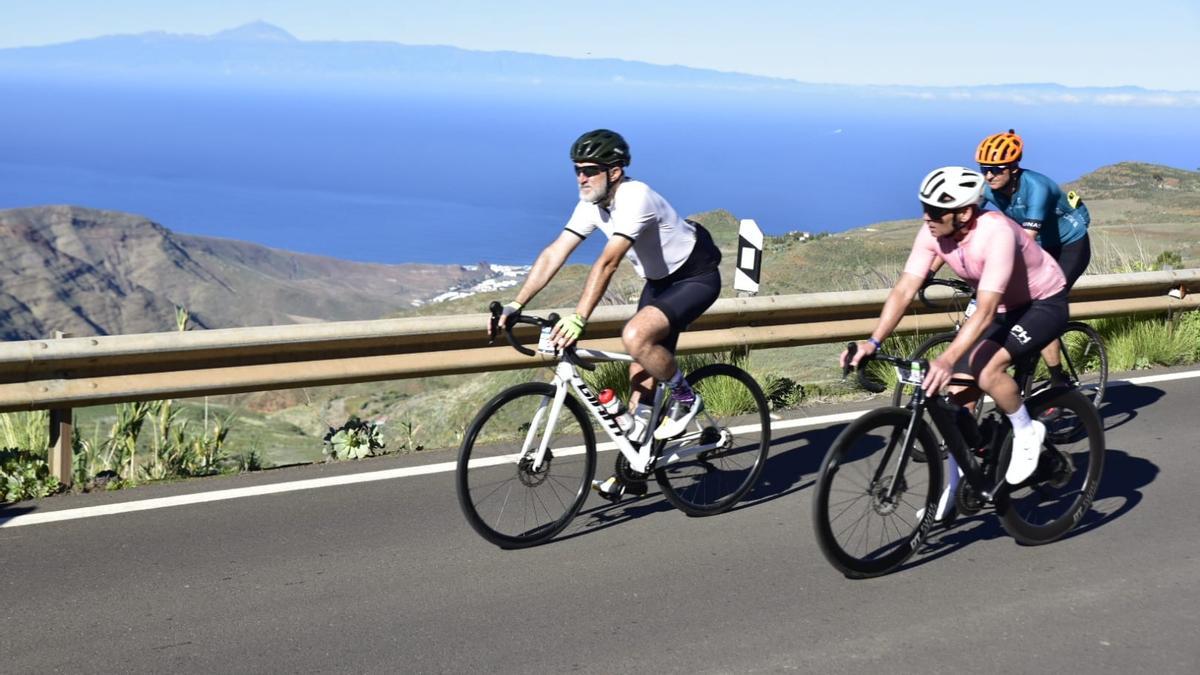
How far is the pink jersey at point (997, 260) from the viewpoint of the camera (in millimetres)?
5121

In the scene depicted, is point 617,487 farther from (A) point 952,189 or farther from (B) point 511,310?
(A) point 952,189

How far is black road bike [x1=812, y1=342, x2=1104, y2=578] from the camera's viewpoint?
5.06 meters

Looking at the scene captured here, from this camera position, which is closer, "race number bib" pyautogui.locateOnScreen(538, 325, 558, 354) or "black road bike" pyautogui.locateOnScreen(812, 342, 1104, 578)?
"black road bike" pyautogui.locateOnScreen(812, 342, 1104, 578)

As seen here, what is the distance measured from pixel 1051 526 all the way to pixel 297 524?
3.80 metres

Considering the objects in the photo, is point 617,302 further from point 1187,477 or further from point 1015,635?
point 1015,635

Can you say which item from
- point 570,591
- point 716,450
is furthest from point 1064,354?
point 570,591

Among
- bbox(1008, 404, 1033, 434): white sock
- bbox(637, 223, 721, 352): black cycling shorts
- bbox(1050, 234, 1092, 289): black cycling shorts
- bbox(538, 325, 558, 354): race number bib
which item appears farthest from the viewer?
bbox(1050, 234, 1092, 289): black cycling shorts

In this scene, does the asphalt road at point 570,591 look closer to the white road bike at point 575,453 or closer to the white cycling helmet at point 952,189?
the white road bike at point 575,453

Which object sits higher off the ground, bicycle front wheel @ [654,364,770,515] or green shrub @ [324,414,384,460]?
bicycle front wheel @ [654,364,770,515]

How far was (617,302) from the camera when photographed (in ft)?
34.4

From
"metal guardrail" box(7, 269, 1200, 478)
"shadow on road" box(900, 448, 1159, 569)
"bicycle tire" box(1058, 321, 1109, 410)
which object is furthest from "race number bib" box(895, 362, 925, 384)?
"bicycle tire" box(1058, 321, 1109, 410)

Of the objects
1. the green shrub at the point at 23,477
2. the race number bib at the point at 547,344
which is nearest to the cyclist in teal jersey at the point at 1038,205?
the race number bib at the point at 547,344

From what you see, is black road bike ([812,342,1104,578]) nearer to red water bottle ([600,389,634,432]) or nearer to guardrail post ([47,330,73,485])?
red water bottle ([600,389,634,432])

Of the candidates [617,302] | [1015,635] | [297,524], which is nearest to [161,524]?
[297,524]
